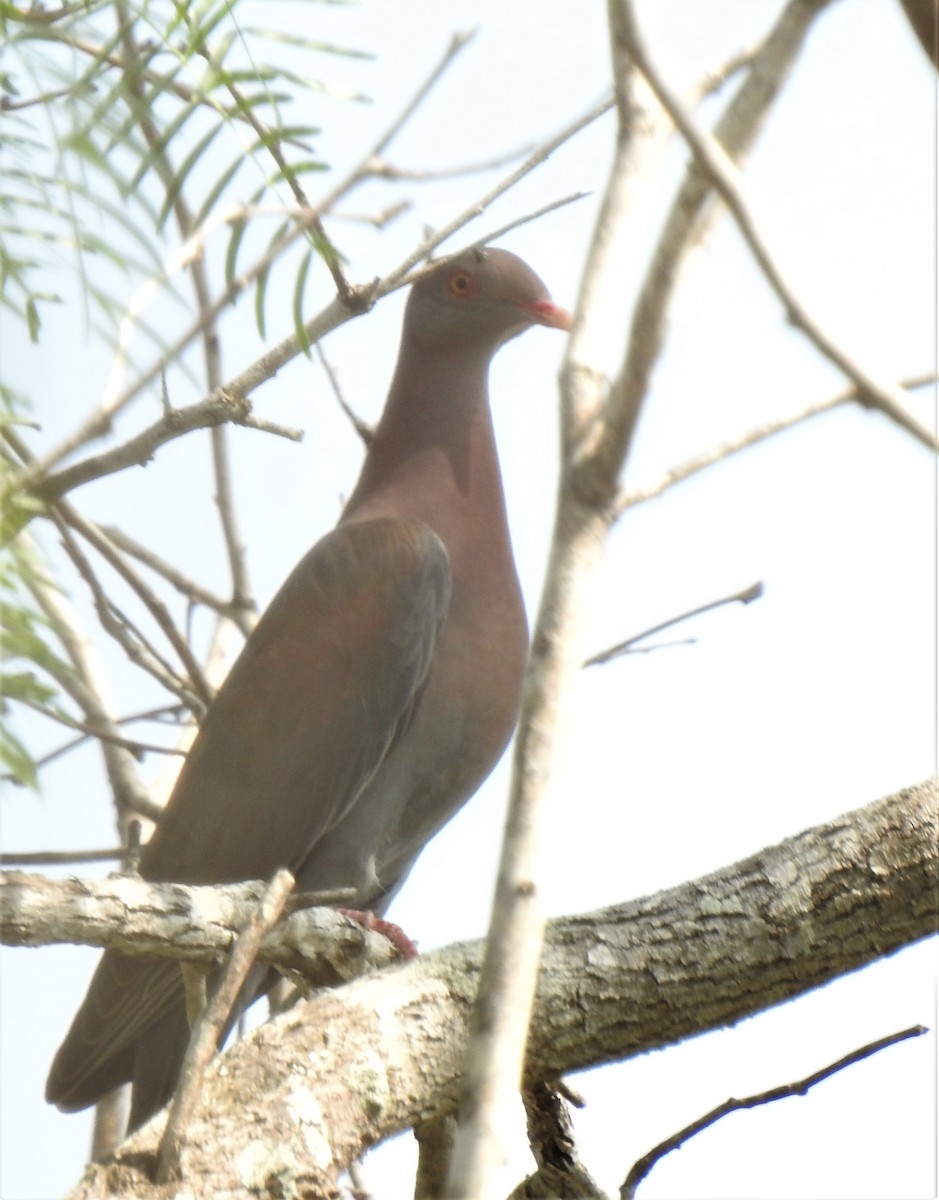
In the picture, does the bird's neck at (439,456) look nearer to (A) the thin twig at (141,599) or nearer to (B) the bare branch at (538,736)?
(A) the thin twig at (141,599)

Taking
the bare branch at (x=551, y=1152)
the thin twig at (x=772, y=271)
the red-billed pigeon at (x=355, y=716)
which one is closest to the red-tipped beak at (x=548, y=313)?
the red-billed pigeon at (x=355, y=716)

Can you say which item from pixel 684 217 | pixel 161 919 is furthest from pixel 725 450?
pixel 161 919

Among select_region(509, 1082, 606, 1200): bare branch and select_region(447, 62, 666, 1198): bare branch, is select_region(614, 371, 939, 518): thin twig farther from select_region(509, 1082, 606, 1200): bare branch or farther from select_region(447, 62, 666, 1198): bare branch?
select_region(509, 1082, 606, 1200): bare branch

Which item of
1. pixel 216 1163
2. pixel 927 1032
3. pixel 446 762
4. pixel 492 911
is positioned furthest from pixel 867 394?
pixel 446 762

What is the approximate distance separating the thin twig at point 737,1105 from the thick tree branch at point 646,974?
21 centimetres

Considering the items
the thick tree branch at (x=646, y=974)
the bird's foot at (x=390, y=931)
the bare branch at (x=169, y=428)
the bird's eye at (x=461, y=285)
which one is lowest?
the thick tree branch at (x=646, y=974)

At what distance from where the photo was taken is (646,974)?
2418 millimetres

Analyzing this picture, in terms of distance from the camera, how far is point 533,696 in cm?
131

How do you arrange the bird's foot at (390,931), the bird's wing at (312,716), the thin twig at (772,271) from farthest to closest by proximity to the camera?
the bird's wing at (312,716) → the bird's foot at (390,931) → the thin twig at (772,271)

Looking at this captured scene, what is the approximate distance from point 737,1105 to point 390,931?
102 cm

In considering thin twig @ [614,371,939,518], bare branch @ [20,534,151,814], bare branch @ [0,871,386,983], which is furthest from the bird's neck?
thin twig @ [614,371,939,518]

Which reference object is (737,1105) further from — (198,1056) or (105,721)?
(105,721)

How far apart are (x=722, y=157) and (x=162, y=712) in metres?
2.80

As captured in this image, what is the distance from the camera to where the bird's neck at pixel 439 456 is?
3.66 meters
